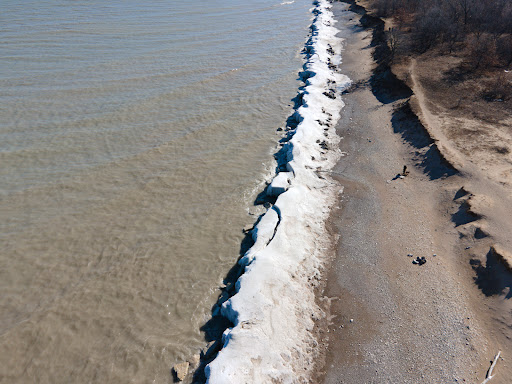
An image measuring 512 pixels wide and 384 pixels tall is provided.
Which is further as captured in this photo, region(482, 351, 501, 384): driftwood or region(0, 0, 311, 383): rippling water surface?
region(0, 0, 311, 383): rippling water surface

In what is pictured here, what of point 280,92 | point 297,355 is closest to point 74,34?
point 280,92

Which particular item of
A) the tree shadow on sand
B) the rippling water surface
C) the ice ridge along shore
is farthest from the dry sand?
the rippling water surface

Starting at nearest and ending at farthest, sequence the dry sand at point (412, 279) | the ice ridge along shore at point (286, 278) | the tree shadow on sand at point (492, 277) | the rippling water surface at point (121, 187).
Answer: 1. the ice ridge along shore at point (286, 278)
2. the dry sand at point (412, 279)
3. the rippling water surface at point (121, 187)
4. the tree shadow on sand at point (492, 277)

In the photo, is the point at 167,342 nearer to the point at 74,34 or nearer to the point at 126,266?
the point at 126,266

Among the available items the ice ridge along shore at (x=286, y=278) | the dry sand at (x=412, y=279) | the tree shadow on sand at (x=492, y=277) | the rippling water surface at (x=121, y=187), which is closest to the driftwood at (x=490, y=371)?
the dry sand at (x=412, y=279)

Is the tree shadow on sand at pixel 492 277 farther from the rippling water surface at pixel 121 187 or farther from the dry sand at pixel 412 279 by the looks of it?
the rippling water surface at pixel 121 187

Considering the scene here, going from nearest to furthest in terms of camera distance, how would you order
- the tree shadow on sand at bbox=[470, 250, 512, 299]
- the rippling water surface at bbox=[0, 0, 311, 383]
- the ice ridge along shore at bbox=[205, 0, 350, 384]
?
the ice ridge along shore at bbox=[205, 0, 350, 384] → the rippling water surface at bbox=[0, 0, 311, 383] → the tree shadow on sand at bbox=[470, 250, 512, 299]

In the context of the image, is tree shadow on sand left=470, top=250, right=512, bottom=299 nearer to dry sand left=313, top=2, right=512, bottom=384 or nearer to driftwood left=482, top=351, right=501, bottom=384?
dry sand left=313, top=2, right=512, bottom=384

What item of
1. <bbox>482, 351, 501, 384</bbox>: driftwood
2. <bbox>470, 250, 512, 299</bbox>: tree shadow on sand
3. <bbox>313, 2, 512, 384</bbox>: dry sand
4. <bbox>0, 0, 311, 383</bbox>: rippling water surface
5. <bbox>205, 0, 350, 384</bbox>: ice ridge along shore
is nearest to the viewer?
<bbox>482, 351, 501, 384</bbox>: driftwood

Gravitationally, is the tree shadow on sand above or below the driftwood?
above
